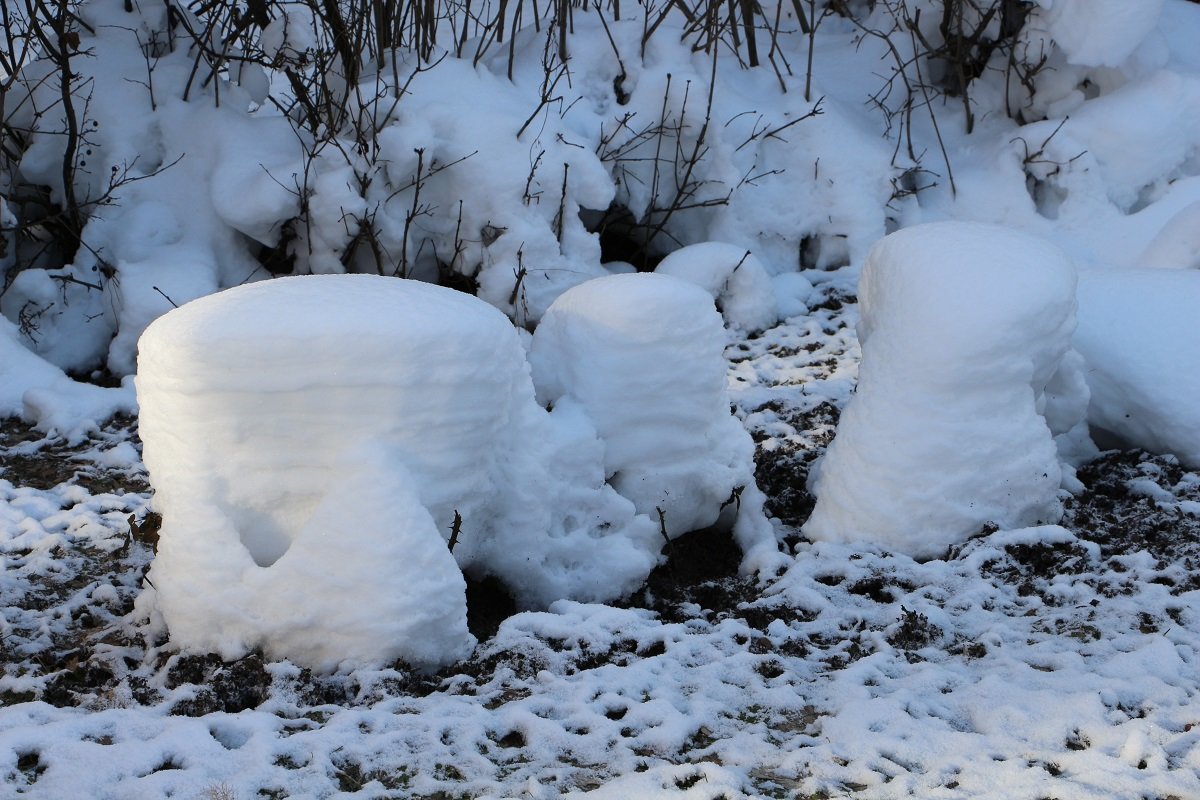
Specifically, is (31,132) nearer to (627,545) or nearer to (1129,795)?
(627,545)

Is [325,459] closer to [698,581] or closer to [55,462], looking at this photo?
[698,581]

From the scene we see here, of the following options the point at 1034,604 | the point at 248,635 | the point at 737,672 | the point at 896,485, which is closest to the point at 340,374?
the point at 248,635

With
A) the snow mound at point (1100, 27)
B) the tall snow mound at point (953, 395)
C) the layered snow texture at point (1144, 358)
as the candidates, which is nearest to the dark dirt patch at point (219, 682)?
the tall snow mound at point (953, 395)

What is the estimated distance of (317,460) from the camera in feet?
10.6

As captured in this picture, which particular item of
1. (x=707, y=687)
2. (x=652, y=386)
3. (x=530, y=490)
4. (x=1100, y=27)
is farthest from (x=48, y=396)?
(x=1100, y=27)

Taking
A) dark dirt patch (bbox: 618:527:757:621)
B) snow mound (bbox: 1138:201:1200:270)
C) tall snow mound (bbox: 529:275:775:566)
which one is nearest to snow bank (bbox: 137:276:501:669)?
tall snow mound (bbox: 529:275:775:566)

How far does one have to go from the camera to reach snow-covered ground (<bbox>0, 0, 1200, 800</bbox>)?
9.41ft

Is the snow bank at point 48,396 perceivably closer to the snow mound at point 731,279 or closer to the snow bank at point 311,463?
the snow bank at point 311,463

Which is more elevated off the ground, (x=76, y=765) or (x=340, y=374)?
(x=340, y=374)

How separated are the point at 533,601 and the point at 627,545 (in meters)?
0.38

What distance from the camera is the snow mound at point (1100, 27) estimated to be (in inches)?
262

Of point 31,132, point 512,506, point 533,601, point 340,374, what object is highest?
point 31,132

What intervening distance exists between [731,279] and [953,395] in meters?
2.89

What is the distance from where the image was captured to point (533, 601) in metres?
3.82
